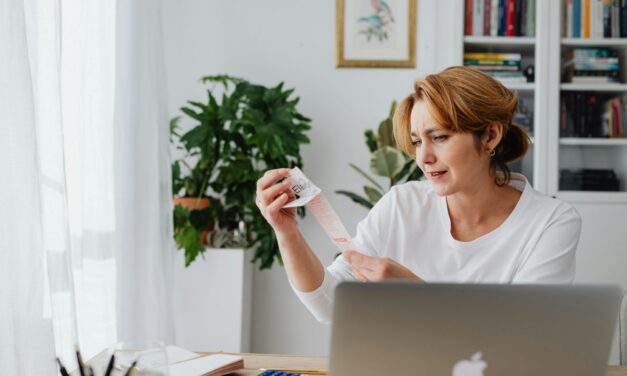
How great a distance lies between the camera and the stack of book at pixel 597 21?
134 inches

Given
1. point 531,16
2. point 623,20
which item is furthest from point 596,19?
point 531,16

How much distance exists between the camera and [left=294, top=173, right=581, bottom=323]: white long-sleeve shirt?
5.64 feet

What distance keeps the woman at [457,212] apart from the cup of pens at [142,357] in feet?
1.78

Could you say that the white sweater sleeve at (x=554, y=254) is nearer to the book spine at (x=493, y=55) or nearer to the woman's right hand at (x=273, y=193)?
the woman's right hand at (x=273, y=193)

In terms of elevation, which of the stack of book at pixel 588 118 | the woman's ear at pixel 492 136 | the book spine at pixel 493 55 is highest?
the book spine at pixel 493 55

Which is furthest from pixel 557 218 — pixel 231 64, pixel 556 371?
pixel 231 64

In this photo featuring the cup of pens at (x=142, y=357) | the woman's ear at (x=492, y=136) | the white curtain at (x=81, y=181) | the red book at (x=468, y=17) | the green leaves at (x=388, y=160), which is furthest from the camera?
the red book at (x=468, y=17)

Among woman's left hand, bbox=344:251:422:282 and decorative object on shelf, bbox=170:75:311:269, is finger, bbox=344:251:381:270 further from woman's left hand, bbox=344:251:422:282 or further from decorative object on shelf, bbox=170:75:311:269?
decorative object on shelf, bbox=170:75:311:269

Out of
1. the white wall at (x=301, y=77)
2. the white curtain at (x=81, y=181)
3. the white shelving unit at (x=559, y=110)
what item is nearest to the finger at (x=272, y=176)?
the white curtain at (x=81, y=181)

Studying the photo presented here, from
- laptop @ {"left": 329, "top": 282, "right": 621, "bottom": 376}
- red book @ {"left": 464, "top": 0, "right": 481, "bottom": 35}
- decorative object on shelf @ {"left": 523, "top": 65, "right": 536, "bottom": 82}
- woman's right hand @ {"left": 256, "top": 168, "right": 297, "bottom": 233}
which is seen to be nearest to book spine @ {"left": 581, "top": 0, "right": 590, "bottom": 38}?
decorative object on shelf @ {"left": 523, "top": 65, "right": 536, "bottom": 82}

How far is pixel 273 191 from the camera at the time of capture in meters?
1.57

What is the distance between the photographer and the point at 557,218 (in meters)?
1.76

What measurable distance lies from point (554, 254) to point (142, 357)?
1.07 m

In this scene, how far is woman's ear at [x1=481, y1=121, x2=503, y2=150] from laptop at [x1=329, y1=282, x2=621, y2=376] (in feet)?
3.07
